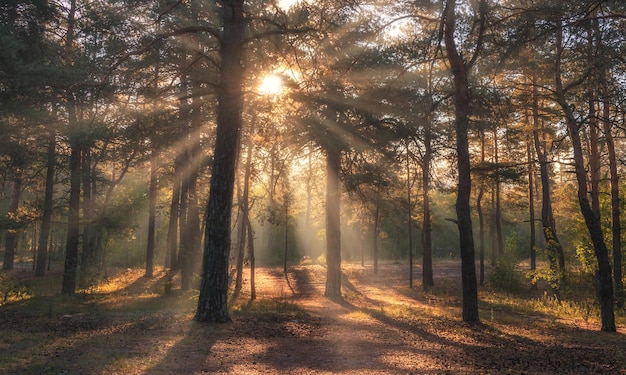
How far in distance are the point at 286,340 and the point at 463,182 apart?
21.2ft

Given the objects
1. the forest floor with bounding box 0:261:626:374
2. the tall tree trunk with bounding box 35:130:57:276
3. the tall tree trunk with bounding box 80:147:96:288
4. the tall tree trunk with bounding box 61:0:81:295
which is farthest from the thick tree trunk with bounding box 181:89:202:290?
the tall tree trunk with bounding box 35:130:57:276

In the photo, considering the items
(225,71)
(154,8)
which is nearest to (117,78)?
(154,8)

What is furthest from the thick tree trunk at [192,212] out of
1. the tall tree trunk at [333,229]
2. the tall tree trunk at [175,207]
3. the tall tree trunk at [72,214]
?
the tall tree trunk at [333,229]

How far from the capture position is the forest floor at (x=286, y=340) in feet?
23.6

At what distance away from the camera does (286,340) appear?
31.4ft

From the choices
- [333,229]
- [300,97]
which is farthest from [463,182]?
[333,229]

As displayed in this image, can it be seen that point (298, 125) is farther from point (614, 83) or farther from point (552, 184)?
point (552, 184)

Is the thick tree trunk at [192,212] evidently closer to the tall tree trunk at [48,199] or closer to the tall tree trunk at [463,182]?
the tall tree trunk at [48,199]

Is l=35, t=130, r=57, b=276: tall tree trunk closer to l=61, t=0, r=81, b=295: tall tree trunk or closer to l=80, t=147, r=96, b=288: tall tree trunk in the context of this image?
l=61, t=0, r=81, b=295: tall tree trunk

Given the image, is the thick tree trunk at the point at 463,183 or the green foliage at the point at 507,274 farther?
the green foliage at the point at 507,274

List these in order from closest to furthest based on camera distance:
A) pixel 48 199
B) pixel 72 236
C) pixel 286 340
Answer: pixel 286 340
pixel 72 236
pixel 48 199

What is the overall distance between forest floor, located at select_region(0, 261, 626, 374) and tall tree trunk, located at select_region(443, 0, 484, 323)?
835 mm

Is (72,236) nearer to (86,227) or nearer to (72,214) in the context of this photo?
(72,214)

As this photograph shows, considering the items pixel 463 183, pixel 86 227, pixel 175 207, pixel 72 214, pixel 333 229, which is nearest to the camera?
pixel 463 183
